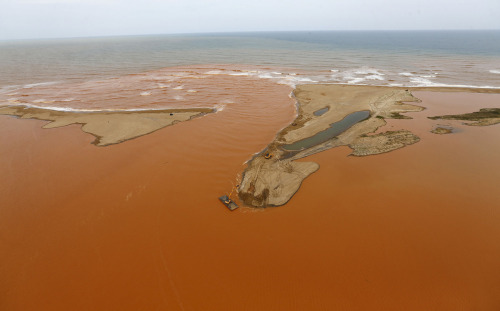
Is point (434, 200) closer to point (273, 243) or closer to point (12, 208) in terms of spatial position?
point (273, 243)

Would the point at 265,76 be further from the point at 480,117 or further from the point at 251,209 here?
the point at 251,209

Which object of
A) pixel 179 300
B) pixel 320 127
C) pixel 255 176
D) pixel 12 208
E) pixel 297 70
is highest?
pixel 297 70

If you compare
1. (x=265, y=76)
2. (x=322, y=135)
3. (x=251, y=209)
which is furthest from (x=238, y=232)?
(x=265, y=76)

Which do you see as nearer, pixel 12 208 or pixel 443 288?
pixel 443 288

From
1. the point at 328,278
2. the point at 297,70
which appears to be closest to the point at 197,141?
the point at 328,278

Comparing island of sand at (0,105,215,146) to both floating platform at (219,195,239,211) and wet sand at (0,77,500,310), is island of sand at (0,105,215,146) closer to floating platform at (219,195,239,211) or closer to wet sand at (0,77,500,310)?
wet sand at (0,77,500,310)

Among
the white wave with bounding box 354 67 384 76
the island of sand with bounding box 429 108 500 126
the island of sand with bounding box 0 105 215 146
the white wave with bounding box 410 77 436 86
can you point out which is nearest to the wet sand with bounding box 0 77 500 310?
the island of sand with bounding box 0 105 215 146
